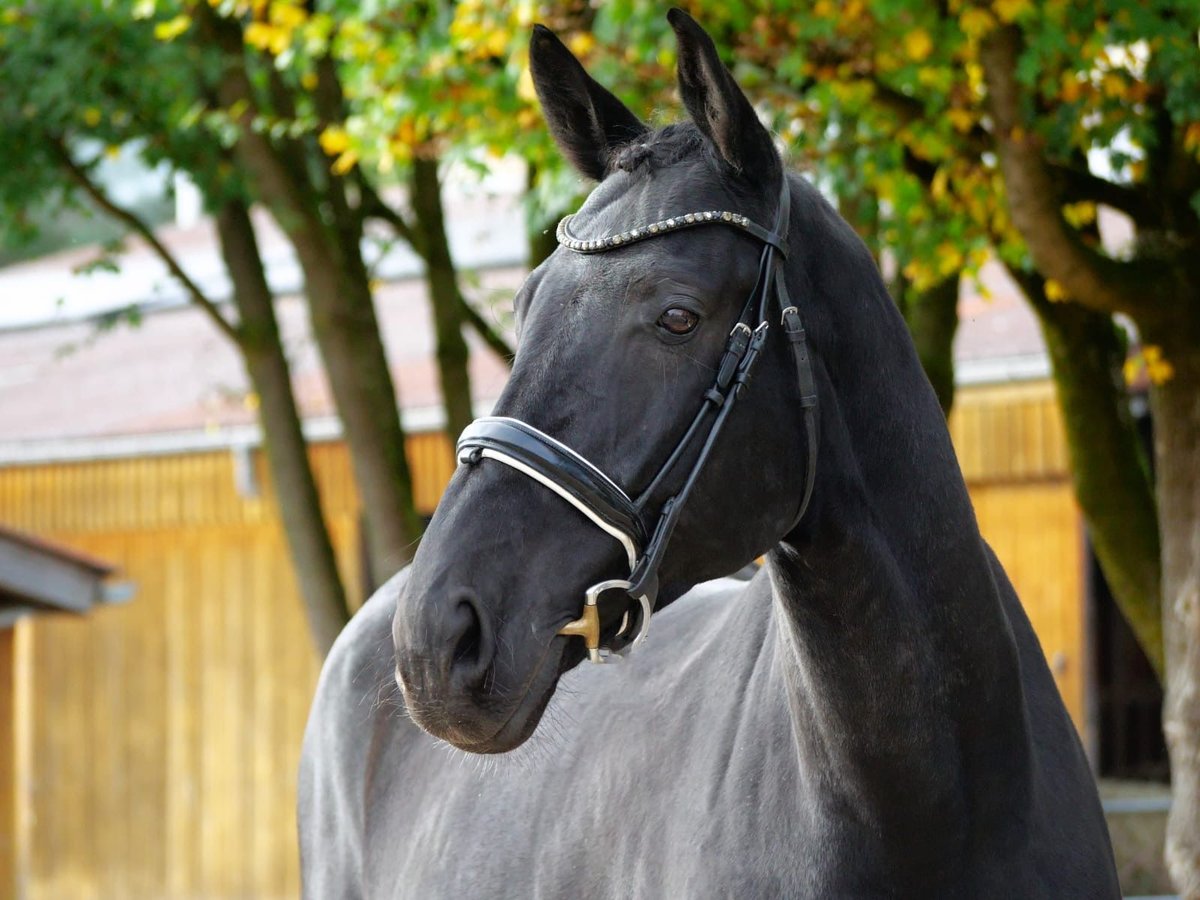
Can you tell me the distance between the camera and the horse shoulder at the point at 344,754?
4.43 meters

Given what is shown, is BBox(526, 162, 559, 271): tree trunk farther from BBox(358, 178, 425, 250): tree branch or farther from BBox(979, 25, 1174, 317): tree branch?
BBox(979, 25, 1174, 317): tree branch

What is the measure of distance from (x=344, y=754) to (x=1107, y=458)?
11.4 ft

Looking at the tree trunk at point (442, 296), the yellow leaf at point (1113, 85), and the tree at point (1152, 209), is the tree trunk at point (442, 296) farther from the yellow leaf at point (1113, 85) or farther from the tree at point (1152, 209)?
the yellow leaf at point (1113, 85)

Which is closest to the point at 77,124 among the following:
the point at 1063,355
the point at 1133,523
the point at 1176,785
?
the point at 1063,355

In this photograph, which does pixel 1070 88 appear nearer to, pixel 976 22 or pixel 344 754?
pixel 976 22

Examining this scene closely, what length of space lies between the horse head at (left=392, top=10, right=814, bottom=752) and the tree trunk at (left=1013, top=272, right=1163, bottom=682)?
4174mm

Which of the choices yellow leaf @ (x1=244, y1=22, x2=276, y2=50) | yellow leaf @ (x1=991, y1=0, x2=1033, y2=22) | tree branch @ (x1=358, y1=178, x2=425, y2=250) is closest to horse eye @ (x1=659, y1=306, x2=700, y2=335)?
yellow leaf @ (x1=991, y1=0, x2=1033, y2=22)

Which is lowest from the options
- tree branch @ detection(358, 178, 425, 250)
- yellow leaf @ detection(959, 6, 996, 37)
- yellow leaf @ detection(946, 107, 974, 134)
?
yellow leaf @ detection(946, 107, 974, 134)

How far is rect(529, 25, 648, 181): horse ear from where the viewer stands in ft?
8.45

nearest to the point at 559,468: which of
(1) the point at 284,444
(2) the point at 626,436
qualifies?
(2) the point at 626,436

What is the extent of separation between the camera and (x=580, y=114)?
2.65 meters

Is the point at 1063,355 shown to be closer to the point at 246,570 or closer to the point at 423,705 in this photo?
the point at 423,705

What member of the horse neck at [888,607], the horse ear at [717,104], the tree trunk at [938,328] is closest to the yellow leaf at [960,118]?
the tree trunk at [938,328]

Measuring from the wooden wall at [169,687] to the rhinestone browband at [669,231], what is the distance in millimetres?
9131
